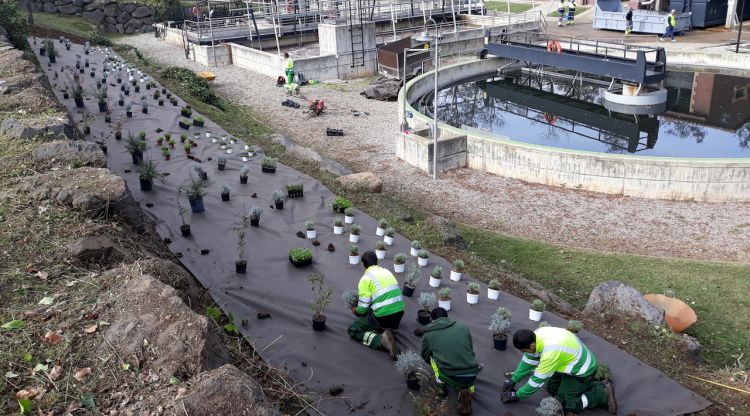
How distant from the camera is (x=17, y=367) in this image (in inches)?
207

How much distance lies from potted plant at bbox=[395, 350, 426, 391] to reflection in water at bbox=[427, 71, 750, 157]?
1301cm

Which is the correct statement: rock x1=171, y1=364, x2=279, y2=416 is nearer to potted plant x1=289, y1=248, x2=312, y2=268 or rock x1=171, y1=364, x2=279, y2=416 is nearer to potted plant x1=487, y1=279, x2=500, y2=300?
potted plant x1=289, y1=248, x2=312, y2=268

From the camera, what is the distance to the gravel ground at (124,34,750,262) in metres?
12.2

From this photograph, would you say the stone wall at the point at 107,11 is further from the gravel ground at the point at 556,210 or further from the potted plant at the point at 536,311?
the potted plant at the point at 536,311

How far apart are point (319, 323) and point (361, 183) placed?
6.32m

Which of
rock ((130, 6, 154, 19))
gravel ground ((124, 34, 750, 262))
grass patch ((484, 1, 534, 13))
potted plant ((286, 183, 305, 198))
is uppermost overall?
rock ((130, 6, 154, 19))

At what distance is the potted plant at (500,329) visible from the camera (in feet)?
24.7

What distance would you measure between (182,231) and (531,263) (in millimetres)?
6095

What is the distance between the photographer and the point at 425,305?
26.9 ft

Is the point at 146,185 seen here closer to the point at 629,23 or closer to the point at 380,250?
the point at 380,250

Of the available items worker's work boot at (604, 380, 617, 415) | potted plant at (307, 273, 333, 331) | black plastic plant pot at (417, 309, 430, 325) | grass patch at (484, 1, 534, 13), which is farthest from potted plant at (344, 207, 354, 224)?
grass patch at (484, 1, 534, 13)

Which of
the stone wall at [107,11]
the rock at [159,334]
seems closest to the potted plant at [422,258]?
the rock at [159,334]

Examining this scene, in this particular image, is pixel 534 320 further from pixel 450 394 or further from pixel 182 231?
pixel 182 231

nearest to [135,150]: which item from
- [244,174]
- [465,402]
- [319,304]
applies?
[244,174]
